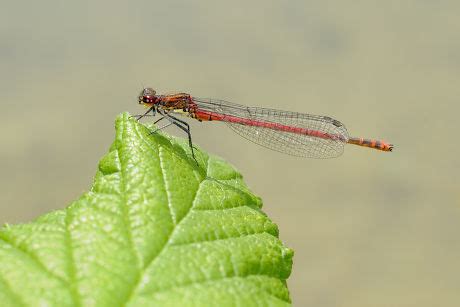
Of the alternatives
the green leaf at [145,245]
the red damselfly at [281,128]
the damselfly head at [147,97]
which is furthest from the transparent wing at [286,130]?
the green leaf at [145,245]

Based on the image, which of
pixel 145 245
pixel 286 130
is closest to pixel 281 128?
pixel 286 130

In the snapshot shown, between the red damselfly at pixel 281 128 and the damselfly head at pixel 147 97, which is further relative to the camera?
Answer: the red damselfly at pixel 281 128

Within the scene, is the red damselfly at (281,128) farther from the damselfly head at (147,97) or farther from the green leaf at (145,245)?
the green leaf at (145,245)

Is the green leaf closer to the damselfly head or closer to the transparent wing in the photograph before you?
the damselfly head

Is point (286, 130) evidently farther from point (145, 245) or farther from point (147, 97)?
point (145, 245)

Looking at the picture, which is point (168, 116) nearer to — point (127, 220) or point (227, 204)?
point (227, 204)

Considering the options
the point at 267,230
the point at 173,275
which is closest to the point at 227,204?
the point at 267,230
